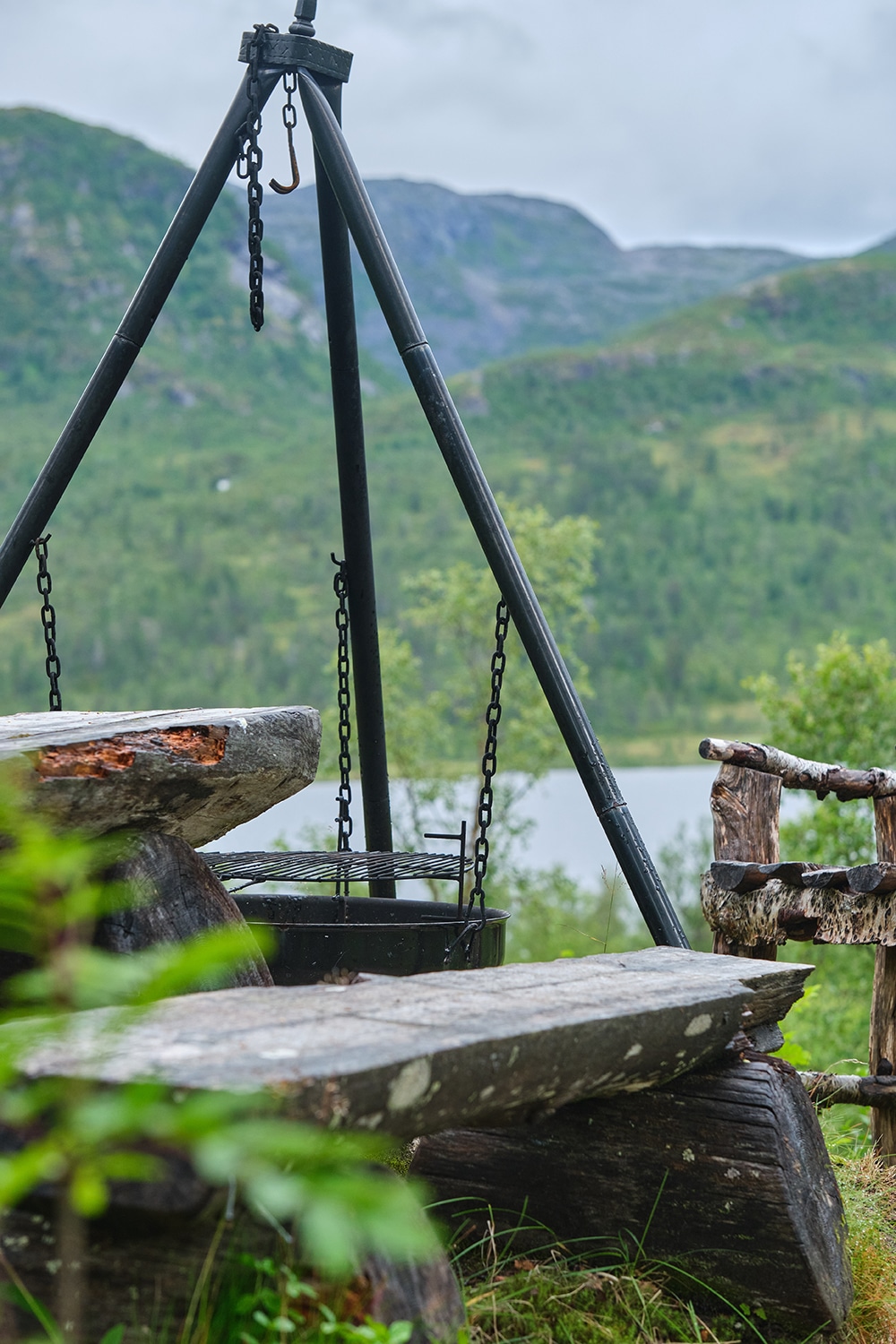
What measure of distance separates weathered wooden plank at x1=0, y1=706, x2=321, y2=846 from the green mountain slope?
99.0 feet

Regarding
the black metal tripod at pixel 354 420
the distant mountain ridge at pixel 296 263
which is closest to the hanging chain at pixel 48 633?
the black metal tripod at pixel 354 420

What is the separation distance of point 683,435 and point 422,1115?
69.6 metres

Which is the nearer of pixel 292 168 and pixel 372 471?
pixel 292 168

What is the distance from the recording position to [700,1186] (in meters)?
2.63

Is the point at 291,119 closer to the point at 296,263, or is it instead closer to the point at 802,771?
the point at 802,771

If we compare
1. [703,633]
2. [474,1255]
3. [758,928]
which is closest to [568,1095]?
[474,1255]

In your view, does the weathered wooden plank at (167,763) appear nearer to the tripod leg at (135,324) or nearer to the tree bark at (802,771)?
the tripod leg at (135,324)

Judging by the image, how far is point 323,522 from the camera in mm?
50625

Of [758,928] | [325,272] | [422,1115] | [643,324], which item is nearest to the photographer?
[422,1115]

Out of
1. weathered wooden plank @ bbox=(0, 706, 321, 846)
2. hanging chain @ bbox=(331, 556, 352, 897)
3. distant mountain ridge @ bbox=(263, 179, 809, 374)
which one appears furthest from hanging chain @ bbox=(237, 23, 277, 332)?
distant mountain ridge @ bbox=(263, 179, 809, 374)

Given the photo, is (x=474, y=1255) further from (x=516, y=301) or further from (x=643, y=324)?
(x=516, y=301)

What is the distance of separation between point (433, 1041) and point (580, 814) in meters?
34.1

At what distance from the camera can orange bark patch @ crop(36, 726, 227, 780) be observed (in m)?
2.35

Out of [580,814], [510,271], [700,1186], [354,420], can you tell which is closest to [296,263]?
[510,271]
